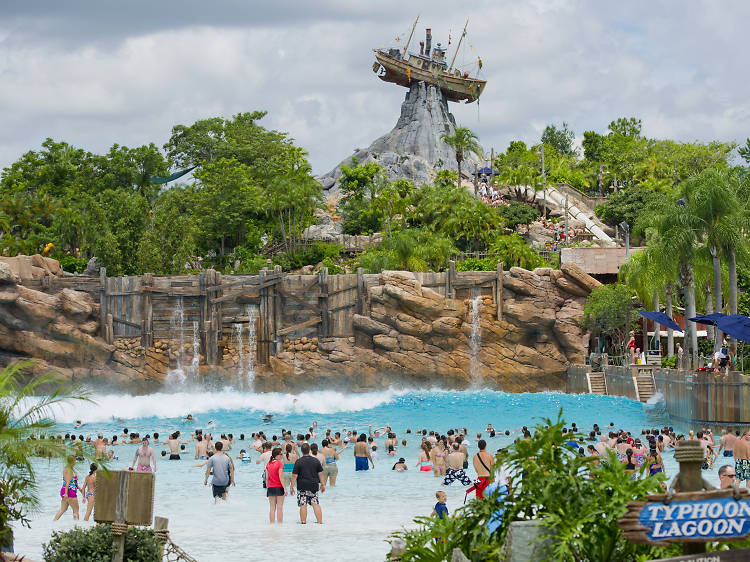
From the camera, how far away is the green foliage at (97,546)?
9516 millimetres

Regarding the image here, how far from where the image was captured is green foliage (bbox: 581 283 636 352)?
42.8 m

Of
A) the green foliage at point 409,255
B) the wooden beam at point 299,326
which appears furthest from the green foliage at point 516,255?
the wooden beam at point 299,326

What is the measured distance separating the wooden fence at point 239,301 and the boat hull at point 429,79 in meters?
43.5

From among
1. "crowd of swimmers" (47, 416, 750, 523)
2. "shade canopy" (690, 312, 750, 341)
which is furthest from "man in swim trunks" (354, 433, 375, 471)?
"shade canopy" (690, 312, 750, 341)

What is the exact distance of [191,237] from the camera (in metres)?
52.7

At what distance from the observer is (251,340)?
45781 millimetres

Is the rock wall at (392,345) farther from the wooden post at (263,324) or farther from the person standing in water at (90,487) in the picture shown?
the person standing in water at (90,487)

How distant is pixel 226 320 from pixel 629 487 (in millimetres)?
39806

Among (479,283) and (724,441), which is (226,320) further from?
(724,441)

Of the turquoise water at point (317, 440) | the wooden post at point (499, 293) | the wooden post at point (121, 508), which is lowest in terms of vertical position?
the turquoise water at point (317, 440)

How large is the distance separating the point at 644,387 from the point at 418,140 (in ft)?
171

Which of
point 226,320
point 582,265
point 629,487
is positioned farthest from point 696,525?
point 582,265

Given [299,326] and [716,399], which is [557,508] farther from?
[299,326]

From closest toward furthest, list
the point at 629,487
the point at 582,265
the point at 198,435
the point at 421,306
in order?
the point at 629,487 < the point at 198,435 < the point at 421,306 < the point at 582,265
